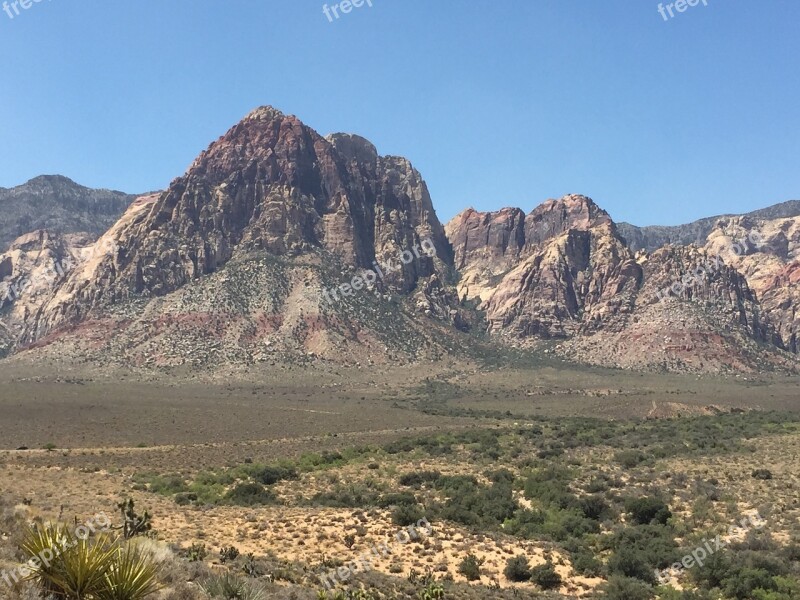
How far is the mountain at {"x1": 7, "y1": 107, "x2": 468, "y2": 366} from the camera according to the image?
124 m

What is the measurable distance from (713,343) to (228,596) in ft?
464

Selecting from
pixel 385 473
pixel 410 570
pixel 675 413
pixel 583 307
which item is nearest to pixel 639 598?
pixel 410 570

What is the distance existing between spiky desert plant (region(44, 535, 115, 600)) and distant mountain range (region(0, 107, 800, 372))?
110 m

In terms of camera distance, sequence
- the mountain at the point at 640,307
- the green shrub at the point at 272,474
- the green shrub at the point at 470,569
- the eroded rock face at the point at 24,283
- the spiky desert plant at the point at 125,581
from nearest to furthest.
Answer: the spiky desert plant at the point at 125,581
the green shrub at the point at 470,569
the green shrub at the point at 272,474
the mountain at the point at 640,307
the eroded rock face at the point at 24,283

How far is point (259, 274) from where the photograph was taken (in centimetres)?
14088

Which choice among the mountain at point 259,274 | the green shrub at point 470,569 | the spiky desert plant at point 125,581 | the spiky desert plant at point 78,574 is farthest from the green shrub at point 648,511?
the mountain at point 259,274

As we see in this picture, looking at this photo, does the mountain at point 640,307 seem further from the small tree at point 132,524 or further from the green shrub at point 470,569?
the small tree at point 132,524

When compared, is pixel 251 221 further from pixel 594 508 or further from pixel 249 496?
pixel 594 508

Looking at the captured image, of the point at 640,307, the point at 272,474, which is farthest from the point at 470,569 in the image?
the point at 640,307

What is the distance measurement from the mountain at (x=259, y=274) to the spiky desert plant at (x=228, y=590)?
353ft

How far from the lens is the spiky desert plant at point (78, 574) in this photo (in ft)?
29.0

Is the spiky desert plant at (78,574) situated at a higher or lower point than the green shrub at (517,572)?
higher

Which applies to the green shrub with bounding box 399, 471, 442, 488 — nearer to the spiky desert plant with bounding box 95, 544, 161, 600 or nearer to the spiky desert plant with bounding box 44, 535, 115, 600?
the spiky desert plant with bounding box 95, 544, 161, 600

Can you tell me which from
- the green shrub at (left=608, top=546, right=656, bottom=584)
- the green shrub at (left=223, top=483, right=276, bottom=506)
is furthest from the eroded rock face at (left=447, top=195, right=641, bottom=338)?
the green shrub at (left=608, top=546, right=656, bottom=584)
